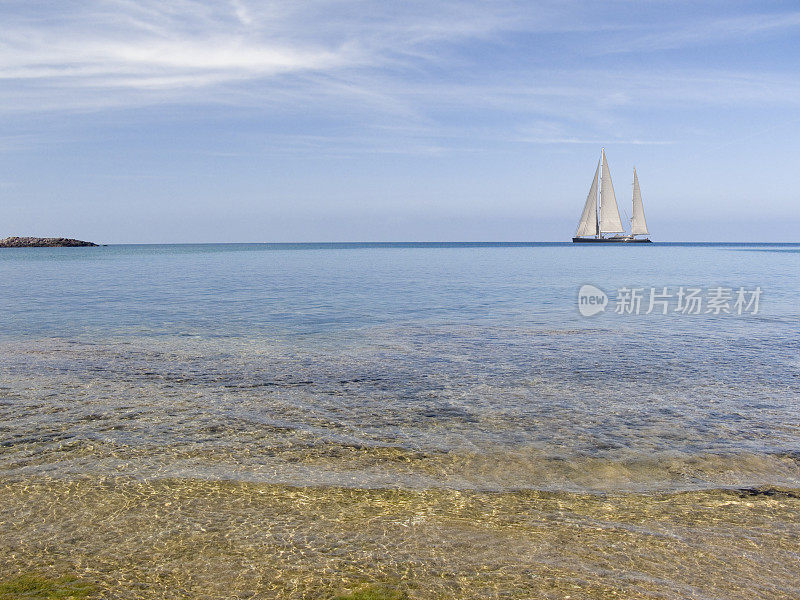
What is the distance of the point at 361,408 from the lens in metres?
10.1

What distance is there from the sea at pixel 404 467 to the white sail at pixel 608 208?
4612 inches

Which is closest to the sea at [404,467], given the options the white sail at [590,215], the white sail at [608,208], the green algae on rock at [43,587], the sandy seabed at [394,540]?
the sandy seabed at [394,540]

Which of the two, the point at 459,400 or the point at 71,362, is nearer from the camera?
the point at 459,400

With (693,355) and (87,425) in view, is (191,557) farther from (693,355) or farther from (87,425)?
(693,355)

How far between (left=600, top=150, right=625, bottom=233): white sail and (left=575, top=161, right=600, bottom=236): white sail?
201 cm

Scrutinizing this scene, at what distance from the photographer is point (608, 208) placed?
129 metres

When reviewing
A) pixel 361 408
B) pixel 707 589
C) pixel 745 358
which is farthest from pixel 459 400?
pixel 745 358

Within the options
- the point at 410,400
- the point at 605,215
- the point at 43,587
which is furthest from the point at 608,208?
the point at 43,587

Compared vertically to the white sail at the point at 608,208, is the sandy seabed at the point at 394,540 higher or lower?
lower

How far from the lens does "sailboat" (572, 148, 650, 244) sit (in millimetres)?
126188

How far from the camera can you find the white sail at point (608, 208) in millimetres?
125056

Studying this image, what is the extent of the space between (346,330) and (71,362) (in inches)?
324
